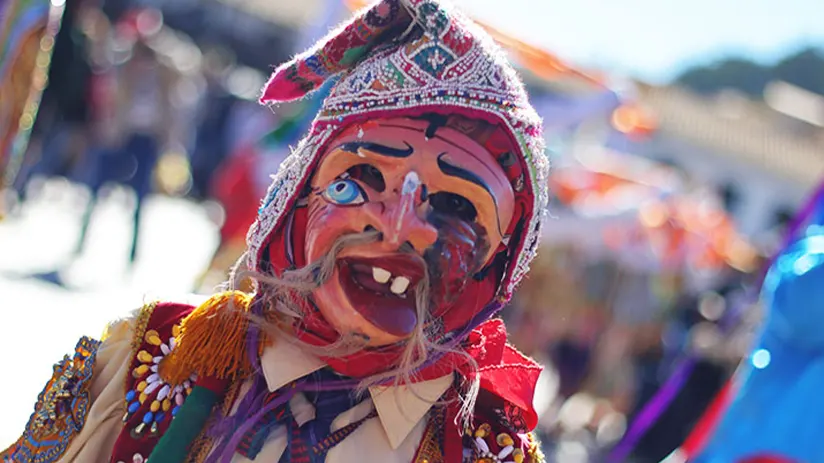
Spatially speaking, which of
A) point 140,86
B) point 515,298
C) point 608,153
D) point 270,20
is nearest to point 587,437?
point 515,298

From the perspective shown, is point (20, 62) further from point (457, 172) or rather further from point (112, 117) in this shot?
point (112, 117)

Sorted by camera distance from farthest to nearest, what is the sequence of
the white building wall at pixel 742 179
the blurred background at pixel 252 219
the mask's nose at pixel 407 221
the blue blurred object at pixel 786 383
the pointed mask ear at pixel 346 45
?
1. the white building wall at pixel 742 179
2. the blurred background at pixel 252 219
3. the blue blurred object at pixel 786 383
4. the pointed mask ear at pixel 346 45
5. the mask's nose at pixel 407 221

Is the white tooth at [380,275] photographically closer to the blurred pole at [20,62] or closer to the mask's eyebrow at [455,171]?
the mask's eyebrow at [455,171]

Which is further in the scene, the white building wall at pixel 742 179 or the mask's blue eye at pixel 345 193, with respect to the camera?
the white building wall at pixel 742 179

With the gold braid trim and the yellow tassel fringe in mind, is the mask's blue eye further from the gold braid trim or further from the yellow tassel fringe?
the gold braid trim

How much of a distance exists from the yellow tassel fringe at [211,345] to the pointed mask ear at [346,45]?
1.59ft

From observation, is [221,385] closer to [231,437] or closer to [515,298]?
[231,437]

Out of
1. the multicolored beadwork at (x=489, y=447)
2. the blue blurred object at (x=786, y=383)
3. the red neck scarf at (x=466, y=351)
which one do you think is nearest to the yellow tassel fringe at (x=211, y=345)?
the red neck scarf at (x=466, y=351)

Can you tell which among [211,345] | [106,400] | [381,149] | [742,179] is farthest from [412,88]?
[742,179]

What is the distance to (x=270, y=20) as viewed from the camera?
23047mm

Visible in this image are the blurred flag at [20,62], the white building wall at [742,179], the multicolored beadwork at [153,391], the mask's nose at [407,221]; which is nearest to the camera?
the mask's nose at [407,221]

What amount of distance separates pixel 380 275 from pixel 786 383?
5.90ft

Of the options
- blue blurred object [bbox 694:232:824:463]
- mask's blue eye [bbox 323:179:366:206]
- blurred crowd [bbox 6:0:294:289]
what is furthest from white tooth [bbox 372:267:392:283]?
blurred crowd [bbox 6:0:294:289]

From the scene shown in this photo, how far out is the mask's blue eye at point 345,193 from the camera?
1.79 meters
